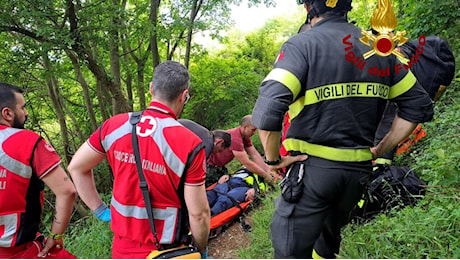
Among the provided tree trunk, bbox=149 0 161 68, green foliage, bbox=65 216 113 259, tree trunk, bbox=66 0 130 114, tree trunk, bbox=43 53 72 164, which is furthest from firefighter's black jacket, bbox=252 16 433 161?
tree trunk, bbox=43 53 72 164

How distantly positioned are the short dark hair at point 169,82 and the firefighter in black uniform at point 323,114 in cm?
42

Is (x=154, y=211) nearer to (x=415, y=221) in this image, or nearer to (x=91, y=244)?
(x=415, y=221)

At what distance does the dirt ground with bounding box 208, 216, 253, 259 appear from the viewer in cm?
398

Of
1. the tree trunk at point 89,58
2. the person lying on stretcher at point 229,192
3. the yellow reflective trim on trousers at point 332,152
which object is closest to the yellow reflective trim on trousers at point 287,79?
the yellow reflective trim on trousers at point 332,152

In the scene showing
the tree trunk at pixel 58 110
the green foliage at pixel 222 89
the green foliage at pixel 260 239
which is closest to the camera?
the green foliage at pixel 260 239

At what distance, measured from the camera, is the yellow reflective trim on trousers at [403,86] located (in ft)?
6.73

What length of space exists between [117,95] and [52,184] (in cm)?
504

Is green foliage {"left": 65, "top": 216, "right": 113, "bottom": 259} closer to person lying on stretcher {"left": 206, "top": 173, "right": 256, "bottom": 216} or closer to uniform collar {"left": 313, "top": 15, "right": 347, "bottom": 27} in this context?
person lying on stretcher {"left": 206, "top": 173, "right": 256, "bottom": 216}

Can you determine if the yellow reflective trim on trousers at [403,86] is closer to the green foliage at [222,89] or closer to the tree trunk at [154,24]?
the tree trunk at [154,24]

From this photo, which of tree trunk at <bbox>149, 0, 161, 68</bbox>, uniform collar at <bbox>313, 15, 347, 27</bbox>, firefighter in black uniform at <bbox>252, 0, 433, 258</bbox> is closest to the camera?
firefighter in black uniform at <bbox>252, 0, 433, 258</bbox>

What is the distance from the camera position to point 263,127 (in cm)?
187

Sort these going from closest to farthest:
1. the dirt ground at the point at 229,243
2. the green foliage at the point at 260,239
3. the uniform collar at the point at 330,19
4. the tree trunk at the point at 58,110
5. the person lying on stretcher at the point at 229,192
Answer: the uniform collar at the point at 330,19
the green foliage at the point at 260,239
the dirt ground at the point at 229,243
the person lying on stretcher at the point at 229,192
the tree trunk at the point at 58,110

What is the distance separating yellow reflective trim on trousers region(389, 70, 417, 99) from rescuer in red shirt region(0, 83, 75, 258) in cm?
191

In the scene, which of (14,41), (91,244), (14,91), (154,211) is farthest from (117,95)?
(154,211)
